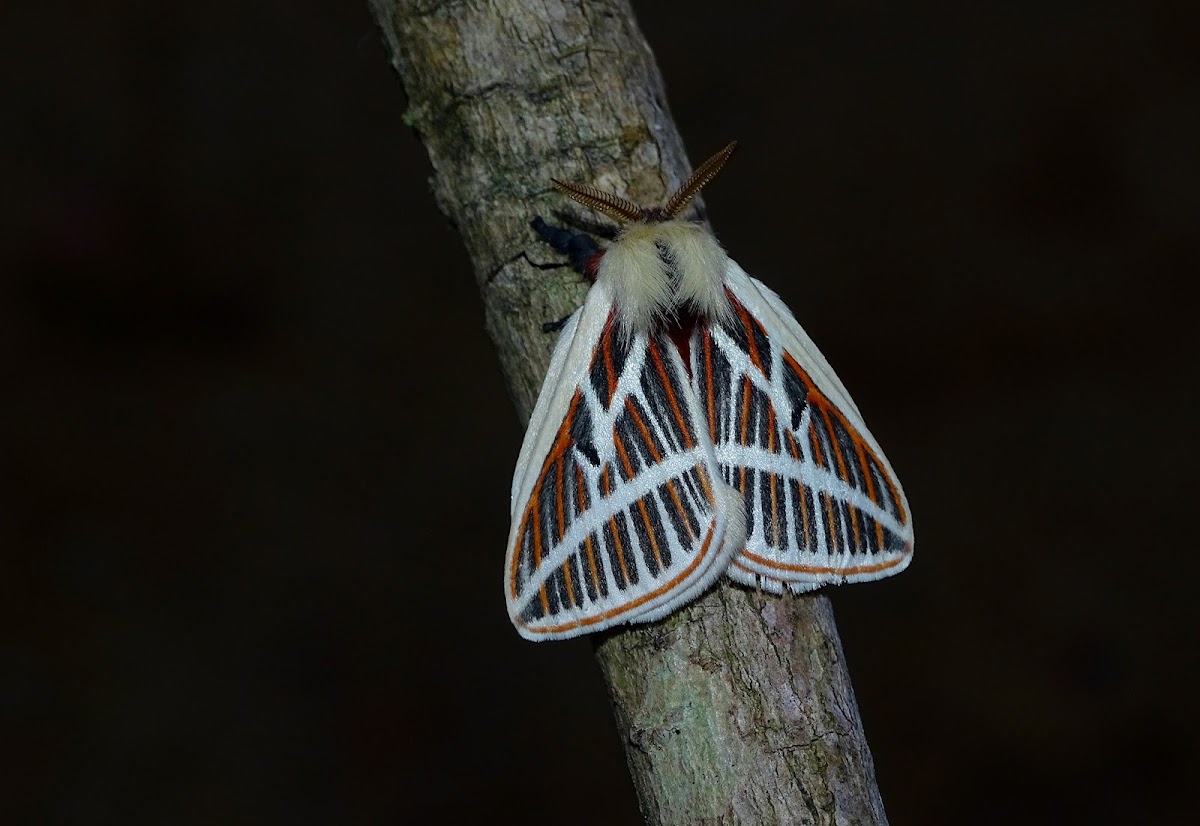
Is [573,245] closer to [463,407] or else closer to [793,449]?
[793,449]

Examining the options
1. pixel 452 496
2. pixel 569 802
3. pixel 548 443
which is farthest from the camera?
pixel 452 496

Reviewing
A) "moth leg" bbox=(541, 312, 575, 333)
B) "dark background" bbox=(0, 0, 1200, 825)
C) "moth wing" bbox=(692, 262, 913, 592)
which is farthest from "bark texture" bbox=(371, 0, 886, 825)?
"dark background" bbox=(0, 0, 1200, 825)

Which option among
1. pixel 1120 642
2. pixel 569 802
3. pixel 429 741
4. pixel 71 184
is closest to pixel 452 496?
pixel 429 741

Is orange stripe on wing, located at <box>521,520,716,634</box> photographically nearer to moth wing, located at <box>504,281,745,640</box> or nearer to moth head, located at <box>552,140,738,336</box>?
moth wing, located at <box>504,281,745,640</box>

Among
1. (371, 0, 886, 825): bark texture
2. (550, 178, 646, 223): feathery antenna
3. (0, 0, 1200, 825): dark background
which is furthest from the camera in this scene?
(0, 0, 1200, 825): dark background

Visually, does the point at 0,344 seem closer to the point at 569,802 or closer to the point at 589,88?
the point at 569,802

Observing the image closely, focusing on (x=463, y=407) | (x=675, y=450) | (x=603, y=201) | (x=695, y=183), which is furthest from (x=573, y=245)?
(x=463, y=407)

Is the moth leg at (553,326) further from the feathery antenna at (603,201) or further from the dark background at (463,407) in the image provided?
the dark background at (463,407)
